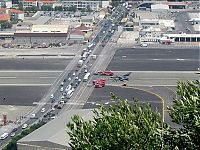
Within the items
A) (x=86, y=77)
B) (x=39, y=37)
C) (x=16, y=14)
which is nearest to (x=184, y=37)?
(x=39, y=37)

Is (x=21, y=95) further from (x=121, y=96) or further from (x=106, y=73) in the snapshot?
(x=106, y=73)

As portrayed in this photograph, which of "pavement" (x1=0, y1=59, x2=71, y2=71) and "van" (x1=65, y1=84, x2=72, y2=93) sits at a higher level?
"van" (x1=65, y1=84, x2=72, y2=93)

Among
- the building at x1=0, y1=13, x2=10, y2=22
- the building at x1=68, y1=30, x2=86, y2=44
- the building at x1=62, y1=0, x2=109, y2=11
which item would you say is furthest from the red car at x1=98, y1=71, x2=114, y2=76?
the building at x1=62, y1=0, x2=109, y2=11

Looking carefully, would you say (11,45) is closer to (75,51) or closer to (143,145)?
(75,51)

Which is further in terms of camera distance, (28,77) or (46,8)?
(46,8)

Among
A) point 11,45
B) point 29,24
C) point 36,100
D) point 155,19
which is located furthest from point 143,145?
point 155,19

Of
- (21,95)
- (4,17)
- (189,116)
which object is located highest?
(189,116)

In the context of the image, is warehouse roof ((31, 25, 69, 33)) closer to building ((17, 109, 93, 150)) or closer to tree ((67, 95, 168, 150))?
building ((17, 109, 93, 150))
